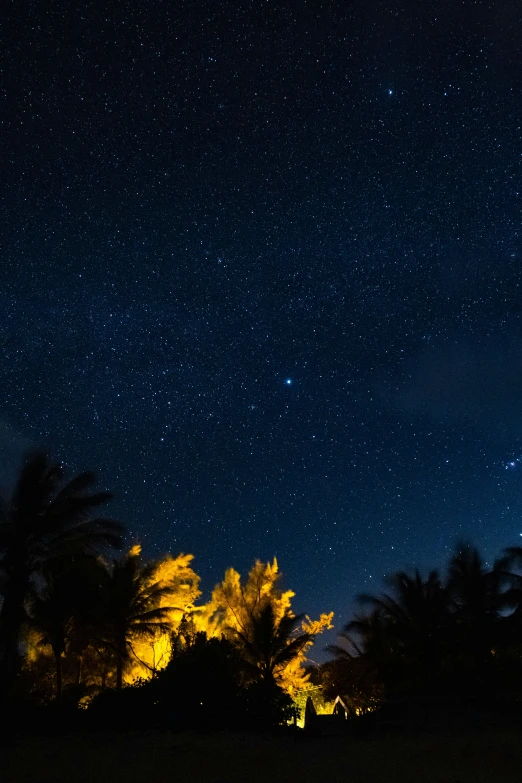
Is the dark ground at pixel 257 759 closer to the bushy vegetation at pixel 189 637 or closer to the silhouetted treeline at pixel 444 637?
the bushy vegetation at pixel 189 637

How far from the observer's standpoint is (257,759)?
7945 millimetres

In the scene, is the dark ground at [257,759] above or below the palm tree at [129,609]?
below

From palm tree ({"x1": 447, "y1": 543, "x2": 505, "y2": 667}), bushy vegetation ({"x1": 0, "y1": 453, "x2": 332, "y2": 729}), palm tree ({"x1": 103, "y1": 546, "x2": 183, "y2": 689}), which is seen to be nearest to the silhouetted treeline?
palm tree ({"x1": 447, "y1": 543, "x2": 505, "y2": 667})

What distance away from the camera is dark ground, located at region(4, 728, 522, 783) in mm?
6867

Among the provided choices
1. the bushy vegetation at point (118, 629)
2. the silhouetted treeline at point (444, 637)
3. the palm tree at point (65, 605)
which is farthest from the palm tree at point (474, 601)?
the palm tree at point (65, 605)

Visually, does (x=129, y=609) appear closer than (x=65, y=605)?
Answer: No

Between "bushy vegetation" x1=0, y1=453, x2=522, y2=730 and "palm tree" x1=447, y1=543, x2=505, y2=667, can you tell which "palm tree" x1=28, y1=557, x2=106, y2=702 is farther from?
"palm tree" x1=447, y1=543, x2=505, y2=667

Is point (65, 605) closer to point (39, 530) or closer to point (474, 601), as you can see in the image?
point (39, 530)

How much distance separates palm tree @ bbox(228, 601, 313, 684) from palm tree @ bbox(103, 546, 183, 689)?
3.58 meters

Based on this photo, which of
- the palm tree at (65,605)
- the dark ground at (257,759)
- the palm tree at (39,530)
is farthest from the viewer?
the palm tree at (65,605)

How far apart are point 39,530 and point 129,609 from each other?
664cm

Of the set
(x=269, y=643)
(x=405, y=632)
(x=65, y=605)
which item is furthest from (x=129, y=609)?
(x=405, y=632)

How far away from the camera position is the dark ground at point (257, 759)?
22.5 feet

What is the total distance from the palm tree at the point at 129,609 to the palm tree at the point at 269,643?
11.8 feet
